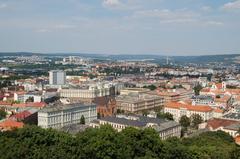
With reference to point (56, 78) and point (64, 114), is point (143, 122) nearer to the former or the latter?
point (64, 114)

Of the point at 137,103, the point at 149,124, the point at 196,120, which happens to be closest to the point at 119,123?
the point at 149,124

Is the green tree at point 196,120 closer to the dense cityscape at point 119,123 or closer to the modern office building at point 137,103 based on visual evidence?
the dense cityscape at point 119,123

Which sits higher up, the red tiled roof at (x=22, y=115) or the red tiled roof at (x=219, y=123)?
the red tiled roof at (x=22, y=115)

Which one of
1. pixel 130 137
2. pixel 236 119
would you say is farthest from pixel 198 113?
pixel 130 137

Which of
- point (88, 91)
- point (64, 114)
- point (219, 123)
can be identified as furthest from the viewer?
point (88, 91)

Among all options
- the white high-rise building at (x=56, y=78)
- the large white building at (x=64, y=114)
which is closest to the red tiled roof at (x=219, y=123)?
the large white building at (x=64, y=114)

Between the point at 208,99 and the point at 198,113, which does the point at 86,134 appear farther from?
the point at 208,99
